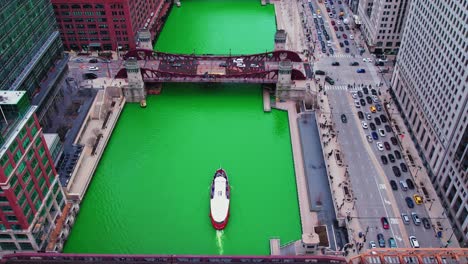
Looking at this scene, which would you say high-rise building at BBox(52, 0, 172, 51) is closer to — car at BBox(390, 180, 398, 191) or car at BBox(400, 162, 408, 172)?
car at BBox(400, 162, 408, 172)

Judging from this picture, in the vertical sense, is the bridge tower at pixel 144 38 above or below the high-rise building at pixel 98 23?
below

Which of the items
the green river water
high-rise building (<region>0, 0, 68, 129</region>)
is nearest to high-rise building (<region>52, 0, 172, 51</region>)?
high-rise building (<region>0, 0, 68, 129</region>)

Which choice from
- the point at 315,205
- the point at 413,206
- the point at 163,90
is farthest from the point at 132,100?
the point at 413,206

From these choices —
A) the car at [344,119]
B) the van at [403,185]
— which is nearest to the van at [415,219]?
the van at [403,185]

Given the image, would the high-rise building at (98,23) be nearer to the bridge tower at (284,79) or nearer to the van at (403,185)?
the bridge tower at (284,79)

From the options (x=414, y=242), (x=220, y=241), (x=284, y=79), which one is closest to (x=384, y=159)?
(x=414, y=242)

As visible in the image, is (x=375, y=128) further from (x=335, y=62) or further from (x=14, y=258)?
(x=14, y=258)
